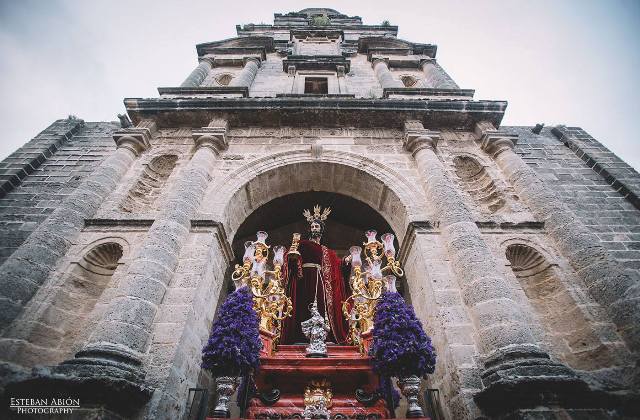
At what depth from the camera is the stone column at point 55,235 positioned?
15.3ft

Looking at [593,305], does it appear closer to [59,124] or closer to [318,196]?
[318,196]

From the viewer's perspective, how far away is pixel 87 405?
127 inches

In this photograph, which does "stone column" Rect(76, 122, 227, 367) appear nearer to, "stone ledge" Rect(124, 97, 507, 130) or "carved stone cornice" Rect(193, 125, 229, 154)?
"carved stone cornice" Rect(193, 125, 229, 154)

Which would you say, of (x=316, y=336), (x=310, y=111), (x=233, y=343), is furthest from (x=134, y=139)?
(x=316, y=336)

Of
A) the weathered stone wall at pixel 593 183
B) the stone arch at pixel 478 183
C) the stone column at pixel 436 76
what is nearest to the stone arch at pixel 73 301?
the stone arch at pixel 478 183

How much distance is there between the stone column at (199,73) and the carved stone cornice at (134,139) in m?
3.06

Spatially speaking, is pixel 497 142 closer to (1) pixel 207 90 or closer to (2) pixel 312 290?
(2) pixel 312 290

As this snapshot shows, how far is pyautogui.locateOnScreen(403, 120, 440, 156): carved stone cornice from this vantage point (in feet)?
23.7

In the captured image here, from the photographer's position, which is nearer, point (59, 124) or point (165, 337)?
point (165, 337)

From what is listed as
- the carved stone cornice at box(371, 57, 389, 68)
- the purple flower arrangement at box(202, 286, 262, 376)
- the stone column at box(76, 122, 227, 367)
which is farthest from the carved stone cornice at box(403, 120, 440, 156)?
the carved stone cornice at box(371, 57, 389, 68)

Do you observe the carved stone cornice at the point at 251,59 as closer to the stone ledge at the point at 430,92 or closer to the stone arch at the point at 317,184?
the stone ledge at the point at 430,92

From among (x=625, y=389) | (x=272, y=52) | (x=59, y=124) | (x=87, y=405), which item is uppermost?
(x=272, y=52)

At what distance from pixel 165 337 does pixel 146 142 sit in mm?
4957

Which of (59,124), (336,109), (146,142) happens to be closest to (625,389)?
(336,109)
